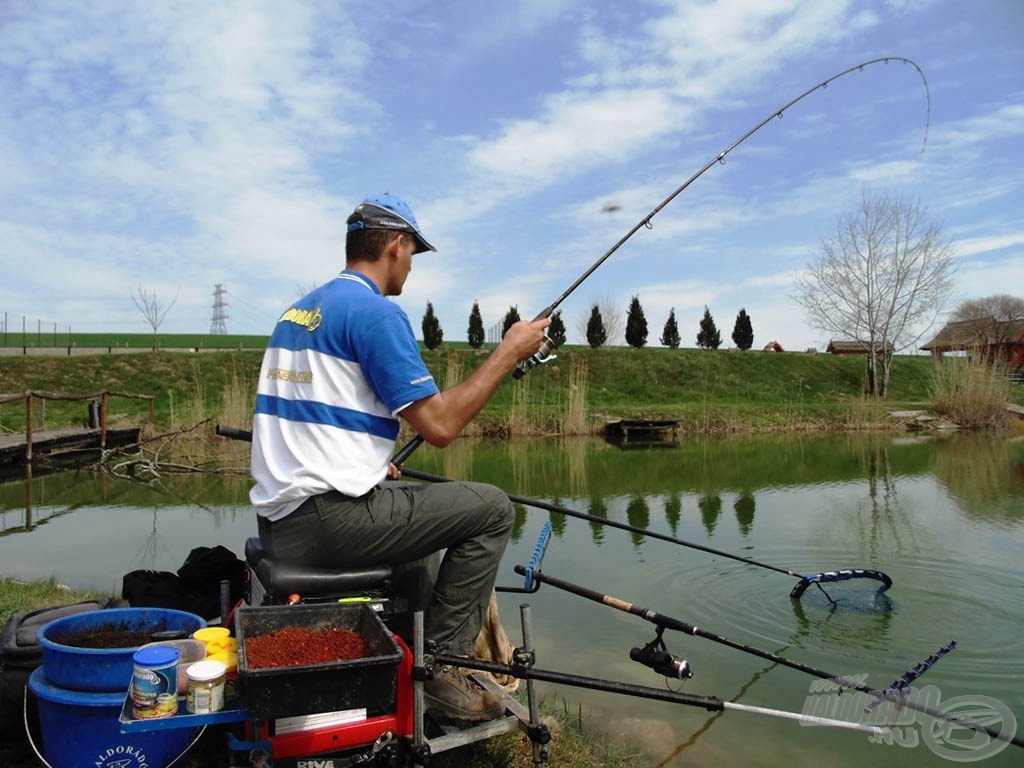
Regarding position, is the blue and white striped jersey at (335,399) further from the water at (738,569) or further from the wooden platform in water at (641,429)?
the wooden platform in water at (641,429)

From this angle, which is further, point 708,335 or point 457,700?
point 708,335

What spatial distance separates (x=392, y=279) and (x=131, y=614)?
1.32m

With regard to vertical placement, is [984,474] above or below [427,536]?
below

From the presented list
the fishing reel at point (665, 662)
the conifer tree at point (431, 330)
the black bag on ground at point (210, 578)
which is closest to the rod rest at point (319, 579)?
the fishing reel at point (665, 662)

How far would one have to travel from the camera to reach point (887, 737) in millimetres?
3154

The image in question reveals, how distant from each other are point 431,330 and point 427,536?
2822 cm

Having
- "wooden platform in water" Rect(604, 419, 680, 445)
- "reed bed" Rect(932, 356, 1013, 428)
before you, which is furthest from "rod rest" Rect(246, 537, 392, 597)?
"reed bed" Rect(932, 356, 1013, 428)

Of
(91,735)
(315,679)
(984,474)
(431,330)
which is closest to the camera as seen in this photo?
(315,679)

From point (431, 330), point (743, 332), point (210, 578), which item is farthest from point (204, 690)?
point (743, 332)

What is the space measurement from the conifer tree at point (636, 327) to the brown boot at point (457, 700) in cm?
3115

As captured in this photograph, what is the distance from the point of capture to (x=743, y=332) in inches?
1380

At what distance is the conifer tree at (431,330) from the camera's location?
99.6 ft

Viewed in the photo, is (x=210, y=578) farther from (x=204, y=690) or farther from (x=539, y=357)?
(x=539, y=357)

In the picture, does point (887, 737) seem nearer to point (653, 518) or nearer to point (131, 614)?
point (131, 614)
